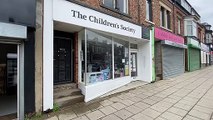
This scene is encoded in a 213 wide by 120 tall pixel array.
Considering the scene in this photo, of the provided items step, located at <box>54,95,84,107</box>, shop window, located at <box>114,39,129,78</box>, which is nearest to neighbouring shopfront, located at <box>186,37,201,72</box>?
shop window, located at <box>114,39,129,78</box>

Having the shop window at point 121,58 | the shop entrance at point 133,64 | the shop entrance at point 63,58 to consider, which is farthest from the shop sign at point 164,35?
the shop entrance at point 63,58

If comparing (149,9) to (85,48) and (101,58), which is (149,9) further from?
(85,48)

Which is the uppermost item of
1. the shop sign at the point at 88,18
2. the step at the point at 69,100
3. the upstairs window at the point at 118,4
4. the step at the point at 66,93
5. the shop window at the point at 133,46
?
the upstairs window at the point at 118,4

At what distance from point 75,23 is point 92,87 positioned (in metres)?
2.70

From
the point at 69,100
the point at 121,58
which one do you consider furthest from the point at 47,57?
the point at 121,58

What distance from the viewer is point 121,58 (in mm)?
9594

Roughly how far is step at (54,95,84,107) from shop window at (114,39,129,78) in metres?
2.98

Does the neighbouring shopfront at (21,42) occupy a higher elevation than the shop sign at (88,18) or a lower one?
lower

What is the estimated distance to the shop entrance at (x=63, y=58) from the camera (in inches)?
279

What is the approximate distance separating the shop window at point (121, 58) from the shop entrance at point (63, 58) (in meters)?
2.60

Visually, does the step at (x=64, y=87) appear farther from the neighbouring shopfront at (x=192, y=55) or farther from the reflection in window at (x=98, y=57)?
the neighbouring shopfront at (x=192, y=55)

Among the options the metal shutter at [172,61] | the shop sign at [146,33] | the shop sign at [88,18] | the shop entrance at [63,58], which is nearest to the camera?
the shop sign at [88,18]

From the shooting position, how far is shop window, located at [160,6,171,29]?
1423 cm

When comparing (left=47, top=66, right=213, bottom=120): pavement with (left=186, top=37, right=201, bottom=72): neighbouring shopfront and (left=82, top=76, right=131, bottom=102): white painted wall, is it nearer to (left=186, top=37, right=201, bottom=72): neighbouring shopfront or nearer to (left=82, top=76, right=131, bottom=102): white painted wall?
(left=82, top=76, right=131, bottom=102): white painted wall
